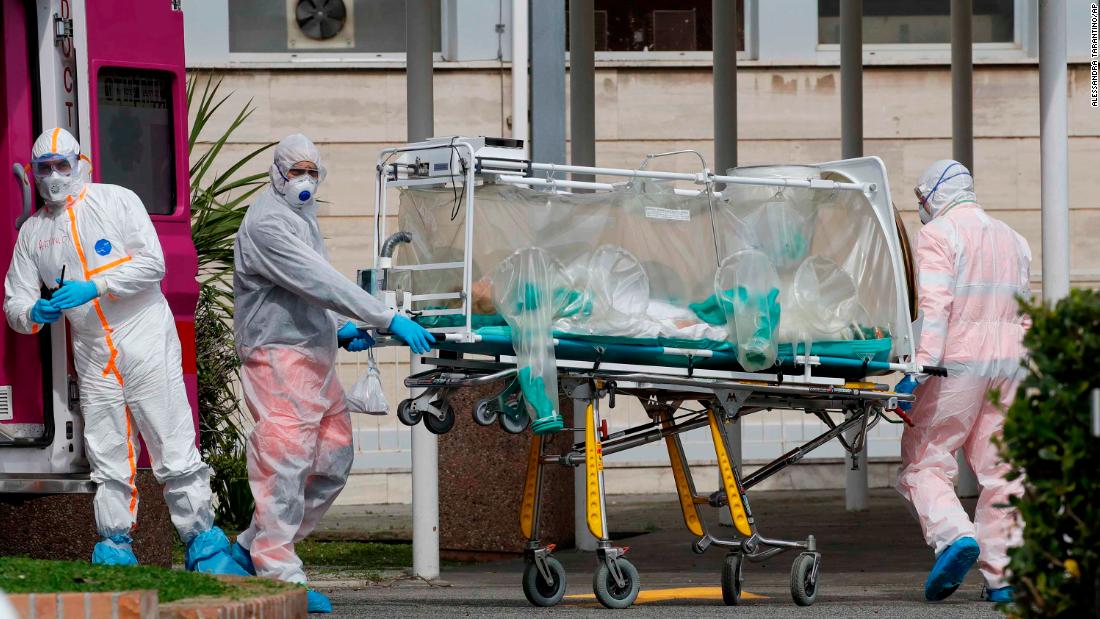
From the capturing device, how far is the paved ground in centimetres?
641

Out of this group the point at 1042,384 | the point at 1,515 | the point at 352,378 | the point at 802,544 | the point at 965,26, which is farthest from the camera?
the point at 352,378

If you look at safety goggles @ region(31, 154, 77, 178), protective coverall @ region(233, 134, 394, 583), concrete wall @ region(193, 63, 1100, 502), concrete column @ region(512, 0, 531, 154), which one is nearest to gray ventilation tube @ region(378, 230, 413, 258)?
protective coverall @ region(233, 134, 394, 583)

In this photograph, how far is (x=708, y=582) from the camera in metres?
7.79

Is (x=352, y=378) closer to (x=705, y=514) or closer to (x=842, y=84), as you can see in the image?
(x=705, y=514)

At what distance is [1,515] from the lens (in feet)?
24.3

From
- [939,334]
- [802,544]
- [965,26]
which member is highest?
[965,26]

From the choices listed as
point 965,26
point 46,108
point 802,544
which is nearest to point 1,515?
point 46,108

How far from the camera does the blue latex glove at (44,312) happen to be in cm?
630

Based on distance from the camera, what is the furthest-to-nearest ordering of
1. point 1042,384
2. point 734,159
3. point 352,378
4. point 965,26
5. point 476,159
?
point 352,378
point 965,26
point 734,159
point 476,159
point 1042,384

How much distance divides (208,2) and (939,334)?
8.13 m

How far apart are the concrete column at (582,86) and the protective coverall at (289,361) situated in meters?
3.40

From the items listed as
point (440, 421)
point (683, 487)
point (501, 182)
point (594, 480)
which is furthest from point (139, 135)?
point (683, 487)

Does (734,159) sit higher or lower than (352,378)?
higher

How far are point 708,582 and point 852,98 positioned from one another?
4512 millimetres
